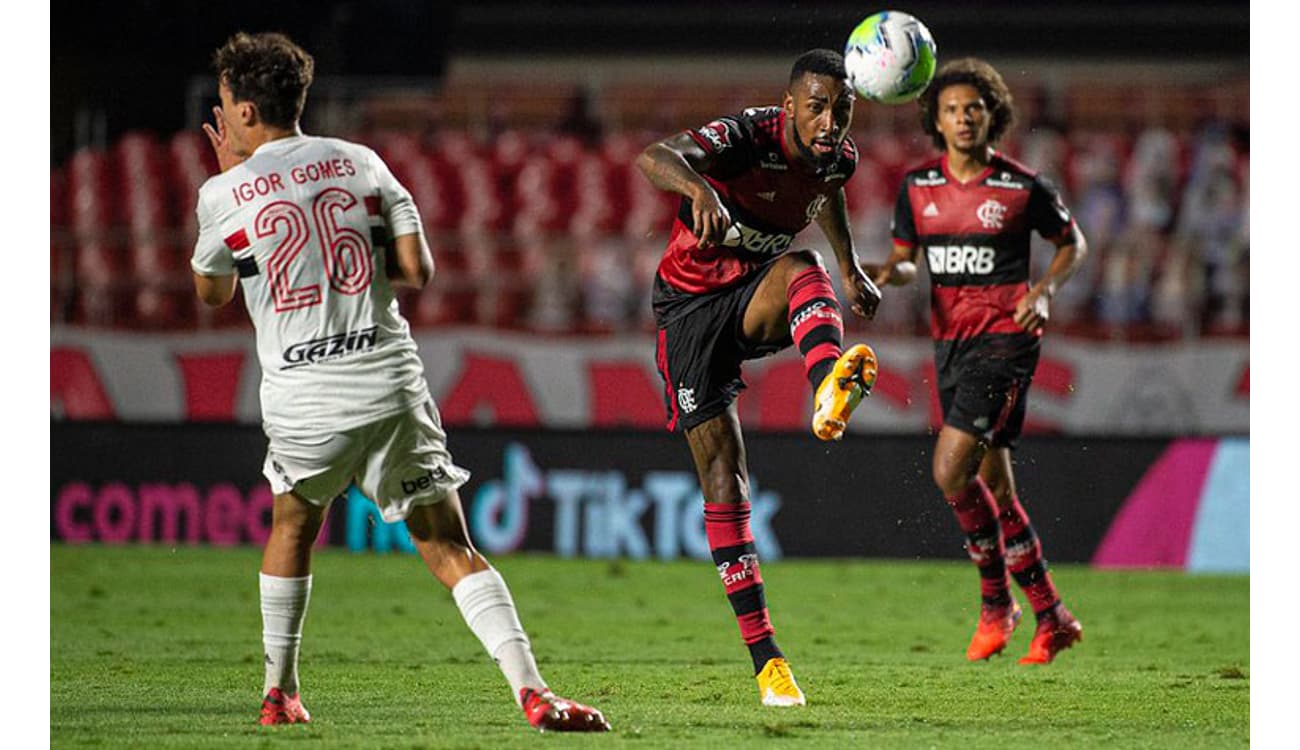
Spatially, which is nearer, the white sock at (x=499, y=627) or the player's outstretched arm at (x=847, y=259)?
the white sock at (x=499, y=627)

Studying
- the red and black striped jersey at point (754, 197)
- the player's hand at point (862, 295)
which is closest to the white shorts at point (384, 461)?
the red and black striped jersey at point (754, 197)

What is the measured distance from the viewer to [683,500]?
12.2 metres

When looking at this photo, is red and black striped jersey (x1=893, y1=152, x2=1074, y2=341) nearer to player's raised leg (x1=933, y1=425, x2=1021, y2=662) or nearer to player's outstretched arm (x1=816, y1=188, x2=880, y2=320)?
player's raised leg (x1=933, y1=425, x2=1021, y2=662)

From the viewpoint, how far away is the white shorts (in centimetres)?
502

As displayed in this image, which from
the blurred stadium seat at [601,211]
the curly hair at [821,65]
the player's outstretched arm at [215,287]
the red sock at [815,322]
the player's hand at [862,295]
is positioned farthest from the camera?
the blurred stadium seat at [601,211]

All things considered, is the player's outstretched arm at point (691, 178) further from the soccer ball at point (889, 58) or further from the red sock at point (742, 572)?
the red sock at point (742, 572)

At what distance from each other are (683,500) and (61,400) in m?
4.82

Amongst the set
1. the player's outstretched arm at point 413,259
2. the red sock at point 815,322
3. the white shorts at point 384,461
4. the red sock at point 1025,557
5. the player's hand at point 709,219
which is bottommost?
the red sock at point 1025,557

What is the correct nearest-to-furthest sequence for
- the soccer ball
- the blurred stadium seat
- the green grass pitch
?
1. the green grass pitch
2. the soccer ball
3. the blurred stadium seat

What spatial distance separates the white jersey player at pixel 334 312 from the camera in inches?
197

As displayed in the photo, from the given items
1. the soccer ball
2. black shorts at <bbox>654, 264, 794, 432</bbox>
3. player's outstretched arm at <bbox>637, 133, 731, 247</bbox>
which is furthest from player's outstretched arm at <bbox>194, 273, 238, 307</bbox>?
the soccer ball

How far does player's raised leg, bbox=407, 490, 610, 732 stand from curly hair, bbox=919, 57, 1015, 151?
337 centimetres

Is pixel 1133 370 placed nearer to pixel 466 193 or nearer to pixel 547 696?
pixel 466 193

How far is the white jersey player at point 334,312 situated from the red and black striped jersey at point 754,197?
1310 millimetres
